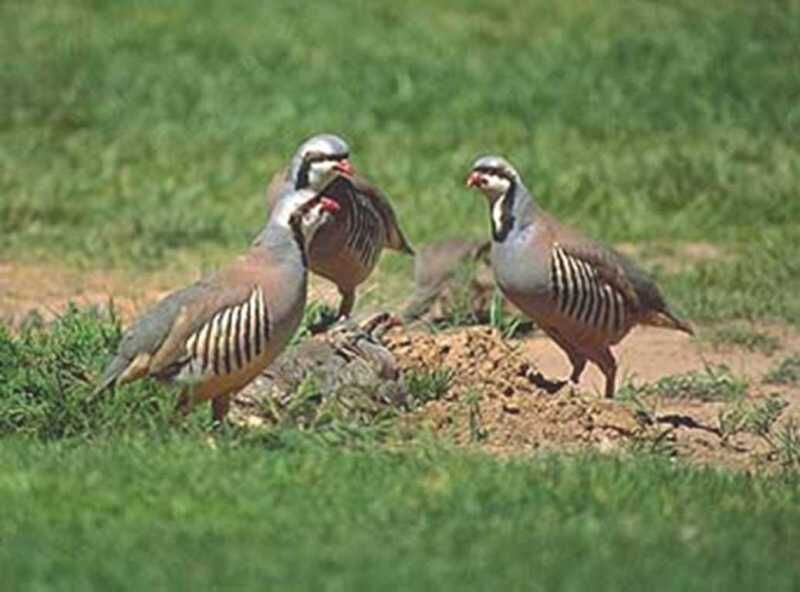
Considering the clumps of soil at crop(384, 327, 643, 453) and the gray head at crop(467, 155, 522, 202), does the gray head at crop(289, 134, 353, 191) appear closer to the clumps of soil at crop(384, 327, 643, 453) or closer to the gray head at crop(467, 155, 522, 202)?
the gray head at crop(467, 155, 522, 202)

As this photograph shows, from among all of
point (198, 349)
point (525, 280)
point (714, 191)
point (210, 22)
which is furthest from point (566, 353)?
Answer: point (210, 22)

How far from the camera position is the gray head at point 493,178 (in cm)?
1123

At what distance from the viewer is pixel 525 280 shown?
36.5 ft

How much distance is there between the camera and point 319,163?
36.4 feet

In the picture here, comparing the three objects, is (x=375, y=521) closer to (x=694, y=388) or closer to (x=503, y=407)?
(x=503, y=407)

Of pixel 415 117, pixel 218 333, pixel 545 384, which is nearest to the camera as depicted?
pixel 218 333

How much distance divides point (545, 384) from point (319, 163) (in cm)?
122

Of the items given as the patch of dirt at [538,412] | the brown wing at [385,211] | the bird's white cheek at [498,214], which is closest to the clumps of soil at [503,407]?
the patch of dirt at [538,412]

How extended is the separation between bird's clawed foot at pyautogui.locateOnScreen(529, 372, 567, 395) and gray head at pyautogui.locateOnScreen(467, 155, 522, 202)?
→ 0.75 meters

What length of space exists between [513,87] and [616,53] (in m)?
1.22

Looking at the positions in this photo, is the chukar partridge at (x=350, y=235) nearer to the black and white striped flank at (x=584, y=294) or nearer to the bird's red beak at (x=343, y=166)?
the bird's red beak at (x=343, y=166)

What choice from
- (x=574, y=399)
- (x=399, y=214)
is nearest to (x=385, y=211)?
(x=574, y=399)

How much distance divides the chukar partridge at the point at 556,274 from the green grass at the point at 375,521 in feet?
6.19

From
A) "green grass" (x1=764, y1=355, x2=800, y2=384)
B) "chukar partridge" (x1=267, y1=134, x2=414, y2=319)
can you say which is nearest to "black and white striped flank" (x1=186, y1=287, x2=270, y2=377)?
"chukar partridge" (x1=267, y1=134, x2=414, y2=319)
